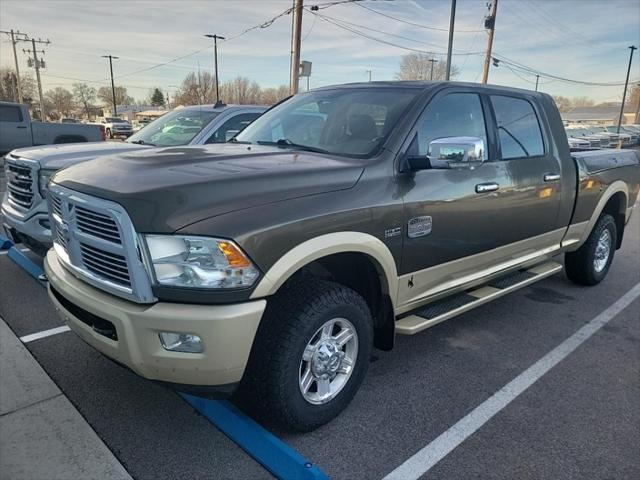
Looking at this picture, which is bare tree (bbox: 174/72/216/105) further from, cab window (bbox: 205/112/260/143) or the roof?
cab window (bbox: 205/112/260/143)

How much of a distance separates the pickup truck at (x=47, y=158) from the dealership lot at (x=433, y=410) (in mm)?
694

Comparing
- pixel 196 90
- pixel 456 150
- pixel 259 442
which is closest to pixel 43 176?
pixel 259 442

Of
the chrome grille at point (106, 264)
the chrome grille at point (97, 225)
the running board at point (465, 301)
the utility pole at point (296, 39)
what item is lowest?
the running board at point (465, 301)

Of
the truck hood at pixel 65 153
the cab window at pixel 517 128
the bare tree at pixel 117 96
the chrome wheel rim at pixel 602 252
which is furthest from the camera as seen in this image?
the bare tree at pixel 117 96

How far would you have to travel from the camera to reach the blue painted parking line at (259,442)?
92.0 inches

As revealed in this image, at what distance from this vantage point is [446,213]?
3297 millimetres

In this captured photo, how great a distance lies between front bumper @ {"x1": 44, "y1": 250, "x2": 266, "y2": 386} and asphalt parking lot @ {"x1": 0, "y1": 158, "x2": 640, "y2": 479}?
548mm

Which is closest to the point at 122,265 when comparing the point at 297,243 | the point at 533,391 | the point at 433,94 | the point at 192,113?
the point at 297,243

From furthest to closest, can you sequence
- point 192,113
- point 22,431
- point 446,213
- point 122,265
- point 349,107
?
point 192,113, point 349,107, point 446,213, point 22,431, point 122,265

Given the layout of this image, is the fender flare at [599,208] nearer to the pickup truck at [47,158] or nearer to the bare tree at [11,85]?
the pickup truck at [47,158]

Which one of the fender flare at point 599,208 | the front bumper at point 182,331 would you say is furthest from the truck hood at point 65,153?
the fender flare at point 599,208

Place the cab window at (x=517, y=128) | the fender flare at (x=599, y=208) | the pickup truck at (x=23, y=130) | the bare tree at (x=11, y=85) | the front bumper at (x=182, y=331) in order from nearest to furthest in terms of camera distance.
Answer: the front bumper at (x=182, y=331)
the cab window at (x=517, y=128)
the fender flare at (x=599, y=208)
the pickup truck at (x=23, y=130)
the bare tree at (x=11, y=85)

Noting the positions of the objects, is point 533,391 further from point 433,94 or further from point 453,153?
point 433,94

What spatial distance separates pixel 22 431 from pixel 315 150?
7.67ft
